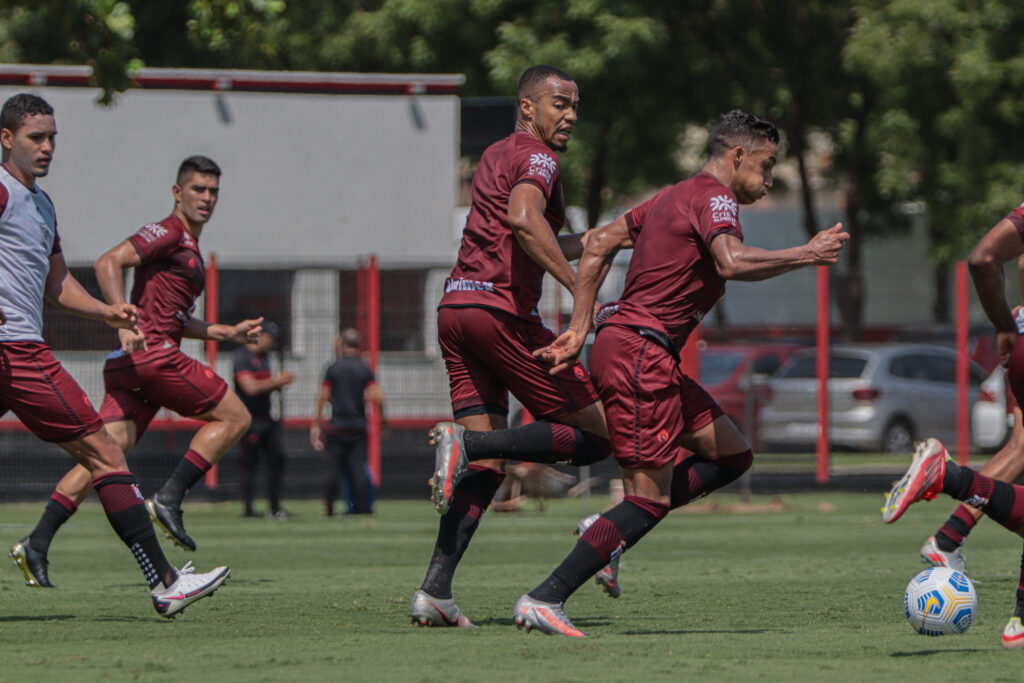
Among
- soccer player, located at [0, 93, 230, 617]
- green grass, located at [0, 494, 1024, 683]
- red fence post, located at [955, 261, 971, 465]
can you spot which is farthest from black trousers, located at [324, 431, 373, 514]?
soccer player, located at [0, 93, 230, 617]

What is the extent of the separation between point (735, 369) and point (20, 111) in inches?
584

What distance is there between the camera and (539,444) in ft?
22.8

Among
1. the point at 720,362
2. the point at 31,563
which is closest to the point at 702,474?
the point at 31,563

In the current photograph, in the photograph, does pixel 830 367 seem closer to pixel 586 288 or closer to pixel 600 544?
pixel 586 288

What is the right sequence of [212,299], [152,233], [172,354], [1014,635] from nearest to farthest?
[1014,635] < [172,354] < [152,233] < [212,299]

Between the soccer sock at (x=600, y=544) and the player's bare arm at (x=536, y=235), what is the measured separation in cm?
97

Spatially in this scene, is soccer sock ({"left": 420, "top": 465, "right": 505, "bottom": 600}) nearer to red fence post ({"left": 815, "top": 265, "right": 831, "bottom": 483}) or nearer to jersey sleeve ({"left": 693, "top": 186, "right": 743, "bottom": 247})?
jersey sleeve ({"left": 693, "top": 186, "right": 743, "bottom": 247})

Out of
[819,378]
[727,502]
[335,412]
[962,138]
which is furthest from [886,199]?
[335,412]

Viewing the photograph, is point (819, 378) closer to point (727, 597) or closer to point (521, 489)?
point (521, 489)

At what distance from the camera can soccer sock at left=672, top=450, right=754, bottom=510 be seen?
23.0 feet

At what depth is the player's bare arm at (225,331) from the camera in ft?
31.1

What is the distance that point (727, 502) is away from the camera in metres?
18.1

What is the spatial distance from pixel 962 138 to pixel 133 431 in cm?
1878

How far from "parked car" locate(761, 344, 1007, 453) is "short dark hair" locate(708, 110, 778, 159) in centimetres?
1359
